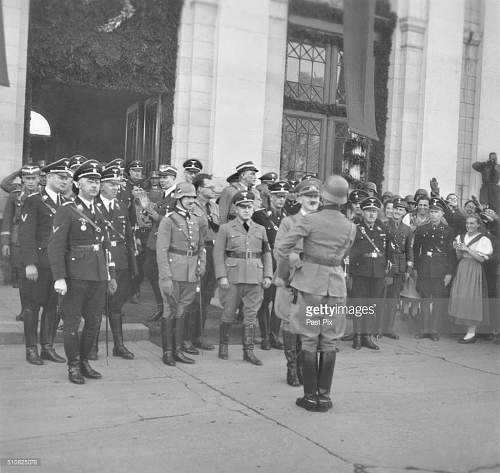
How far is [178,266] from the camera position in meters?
7.07

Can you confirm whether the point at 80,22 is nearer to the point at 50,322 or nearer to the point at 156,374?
the point at 50,322

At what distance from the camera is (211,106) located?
1214 cm

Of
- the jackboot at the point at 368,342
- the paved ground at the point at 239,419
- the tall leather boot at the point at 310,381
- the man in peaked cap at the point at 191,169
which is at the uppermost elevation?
the man in peaked cap at the point at 191,169

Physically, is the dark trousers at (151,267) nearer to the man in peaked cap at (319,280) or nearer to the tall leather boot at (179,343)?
the tall leather boot at (179,343)

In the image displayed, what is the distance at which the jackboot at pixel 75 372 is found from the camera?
601 centimetres

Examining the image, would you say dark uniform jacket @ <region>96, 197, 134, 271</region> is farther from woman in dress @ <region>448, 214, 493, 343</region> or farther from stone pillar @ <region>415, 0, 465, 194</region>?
stone pillar @ <region>415, 0, 465, 194</region>

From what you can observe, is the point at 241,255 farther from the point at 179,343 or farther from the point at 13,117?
the point at 13,117

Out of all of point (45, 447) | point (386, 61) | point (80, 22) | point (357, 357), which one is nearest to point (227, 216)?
point (357, 357)

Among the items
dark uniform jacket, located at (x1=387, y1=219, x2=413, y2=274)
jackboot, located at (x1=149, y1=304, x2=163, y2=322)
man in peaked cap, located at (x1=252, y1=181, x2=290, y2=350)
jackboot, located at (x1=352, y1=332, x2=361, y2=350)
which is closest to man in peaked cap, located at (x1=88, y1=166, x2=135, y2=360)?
jackboot, located at (x1=149, y1=304, x2=163, y2=322)

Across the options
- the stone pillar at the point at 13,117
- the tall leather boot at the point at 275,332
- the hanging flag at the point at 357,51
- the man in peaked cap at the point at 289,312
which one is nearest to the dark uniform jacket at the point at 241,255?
the man in peaked cap at the point at 289,312

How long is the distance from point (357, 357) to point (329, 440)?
3183 mm

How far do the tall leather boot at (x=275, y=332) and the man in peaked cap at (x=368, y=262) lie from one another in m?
1.10

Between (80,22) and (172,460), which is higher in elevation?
(80,22)

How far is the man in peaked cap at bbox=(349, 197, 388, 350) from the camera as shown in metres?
8.80
